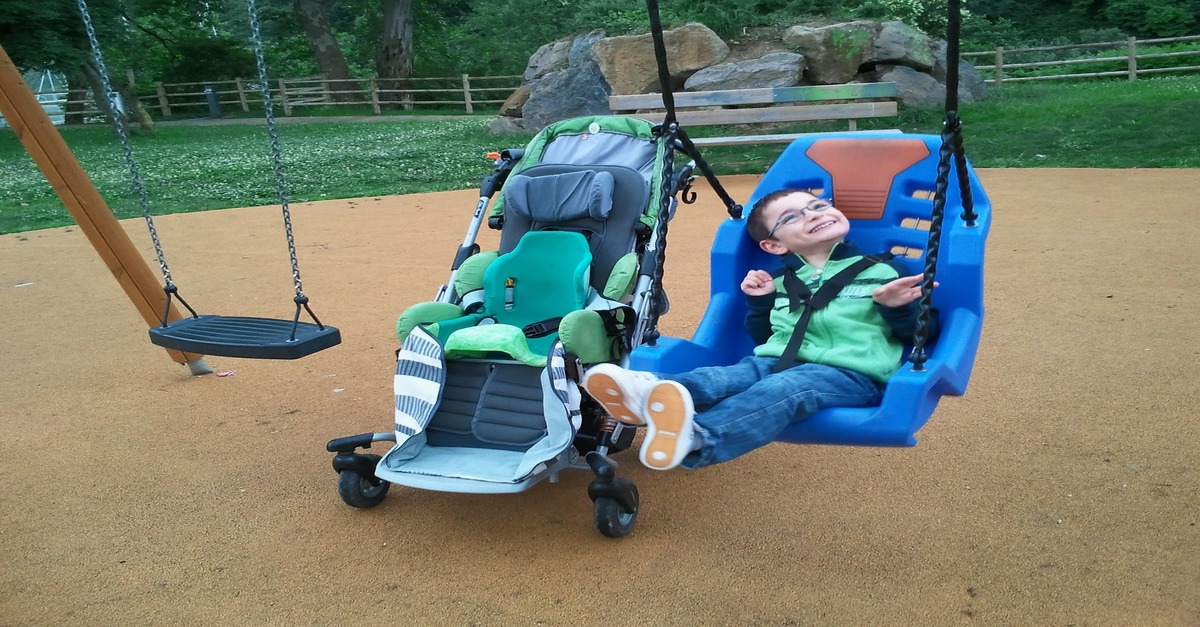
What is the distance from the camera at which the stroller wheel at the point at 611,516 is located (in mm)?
3115

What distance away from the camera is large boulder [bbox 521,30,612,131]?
14.8 m

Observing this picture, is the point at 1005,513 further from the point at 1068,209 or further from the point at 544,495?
the point at 1068,209

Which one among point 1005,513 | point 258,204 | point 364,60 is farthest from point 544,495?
point 364,60

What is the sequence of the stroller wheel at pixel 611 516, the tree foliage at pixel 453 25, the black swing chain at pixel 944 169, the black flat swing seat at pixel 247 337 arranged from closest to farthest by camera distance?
the black swing chain at pixel 944 169, the stroller wheel at pixel 611 516, the black flat swing seat at pixel 247 337, the tree foliage at pixel 453 25

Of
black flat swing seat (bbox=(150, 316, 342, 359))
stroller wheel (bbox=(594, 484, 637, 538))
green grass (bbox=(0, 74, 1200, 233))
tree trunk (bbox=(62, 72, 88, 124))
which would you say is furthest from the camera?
tree trunk (bbox=(62, 72, 88, 124))

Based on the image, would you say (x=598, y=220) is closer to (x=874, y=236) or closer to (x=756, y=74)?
(x=874, y=236)

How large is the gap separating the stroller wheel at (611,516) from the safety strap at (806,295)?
2.21ft

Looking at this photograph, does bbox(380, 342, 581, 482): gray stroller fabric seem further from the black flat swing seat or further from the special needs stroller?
the black flat swing seat

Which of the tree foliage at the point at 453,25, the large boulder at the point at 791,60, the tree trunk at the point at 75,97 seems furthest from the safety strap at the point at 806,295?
the tree trunk at the point at 75,97

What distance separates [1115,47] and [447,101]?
17.6m

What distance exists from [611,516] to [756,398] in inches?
28.5

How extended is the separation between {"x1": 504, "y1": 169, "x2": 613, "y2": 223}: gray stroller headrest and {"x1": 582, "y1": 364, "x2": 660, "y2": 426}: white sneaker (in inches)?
57.2

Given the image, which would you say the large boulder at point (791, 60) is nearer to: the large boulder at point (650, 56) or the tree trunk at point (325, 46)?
the large boulder at point (650, 56)

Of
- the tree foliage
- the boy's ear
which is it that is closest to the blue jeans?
the boy's ear
